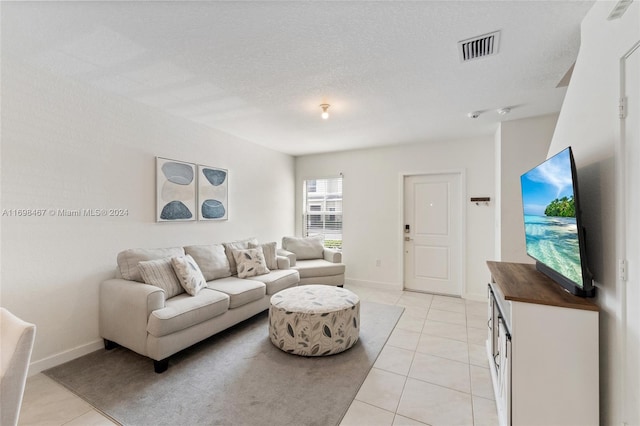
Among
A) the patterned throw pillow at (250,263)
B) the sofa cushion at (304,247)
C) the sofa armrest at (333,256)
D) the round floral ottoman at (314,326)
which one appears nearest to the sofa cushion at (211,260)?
the patterned throw pillow at (250,263)

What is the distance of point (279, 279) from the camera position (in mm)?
3529

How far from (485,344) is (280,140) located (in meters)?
3.76

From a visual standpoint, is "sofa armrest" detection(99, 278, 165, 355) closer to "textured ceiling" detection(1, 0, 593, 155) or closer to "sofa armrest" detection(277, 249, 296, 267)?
"textured ceiling" detection(1, 0, 593, 155)

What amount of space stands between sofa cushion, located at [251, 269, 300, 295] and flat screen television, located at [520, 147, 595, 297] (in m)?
2.67

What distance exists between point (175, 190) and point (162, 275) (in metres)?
1.13

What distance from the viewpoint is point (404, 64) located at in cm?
211

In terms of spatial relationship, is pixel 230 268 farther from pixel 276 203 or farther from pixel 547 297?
pixel 547 297

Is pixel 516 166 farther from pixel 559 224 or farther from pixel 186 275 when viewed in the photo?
pixel 186 275

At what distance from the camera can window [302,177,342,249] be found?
5281 millimetres

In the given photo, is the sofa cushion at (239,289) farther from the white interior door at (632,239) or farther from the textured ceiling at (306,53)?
the white interior door at (632,239)

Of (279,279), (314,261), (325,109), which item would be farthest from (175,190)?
(314,261)

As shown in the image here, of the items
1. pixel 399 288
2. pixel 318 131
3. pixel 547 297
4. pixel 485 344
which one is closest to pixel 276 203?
pixel 318 131

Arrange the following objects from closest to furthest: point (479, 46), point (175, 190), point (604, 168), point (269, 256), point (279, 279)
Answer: point (604, 168) < point (479, 46) < point (175, 190) < point (279, 279) < point (269, 256)

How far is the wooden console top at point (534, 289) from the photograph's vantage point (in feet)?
4.46
